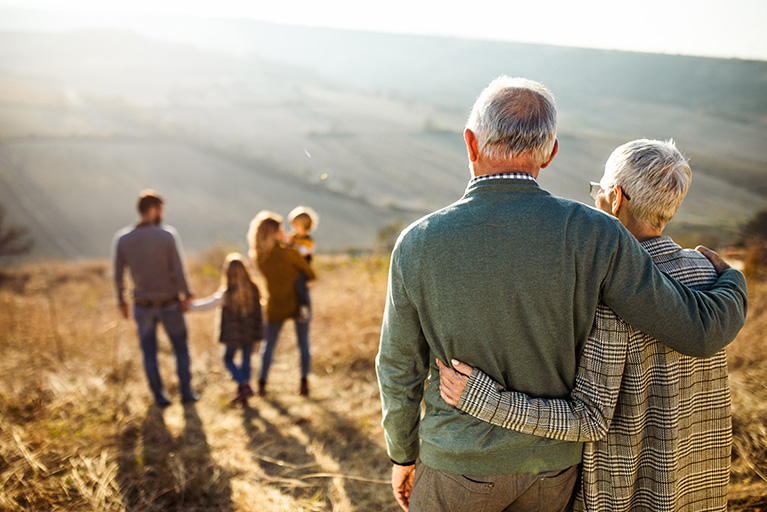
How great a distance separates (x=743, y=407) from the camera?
10.4ft

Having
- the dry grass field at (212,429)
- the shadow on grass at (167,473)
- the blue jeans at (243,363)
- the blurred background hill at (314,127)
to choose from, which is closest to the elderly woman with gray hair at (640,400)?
the dry grass field at (212,429)

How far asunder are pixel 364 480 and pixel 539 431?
206 cm

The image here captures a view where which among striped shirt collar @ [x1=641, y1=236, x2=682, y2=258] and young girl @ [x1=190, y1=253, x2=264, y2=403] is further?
young girl @ [x1=190, y1=253, x2=264, y2=403]

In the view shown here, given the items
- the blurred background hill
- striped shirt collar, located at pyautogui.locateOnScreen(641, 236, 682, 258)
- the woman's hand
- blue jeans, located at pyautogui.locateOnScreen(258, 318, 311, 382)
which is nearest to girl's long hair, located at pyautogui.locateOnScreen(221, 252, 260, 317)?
blue jeans, located at pyautogui.locateOnScreen(258, 318, 311, 382)

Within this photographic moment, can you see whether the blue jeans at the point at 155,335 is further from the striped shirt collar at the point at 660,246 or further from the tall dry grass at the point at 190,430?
the striped shirt collar at the point at 660,246

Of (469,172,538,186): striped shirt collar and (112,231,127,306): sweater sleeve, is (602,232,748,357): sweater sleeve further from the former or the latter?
(112,231,127,306): sweater sleeve

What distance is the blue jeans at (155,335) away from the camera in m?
4.17

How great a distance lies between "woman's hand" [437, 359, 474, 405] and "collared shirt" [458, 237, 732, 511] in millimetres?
18

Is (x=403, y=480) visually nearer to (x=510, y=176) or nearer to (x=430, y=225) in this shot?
(x=430, y=225)

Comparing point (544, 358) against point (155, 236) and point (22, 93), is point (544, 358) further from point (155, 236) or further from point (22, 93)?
point (22, 93)

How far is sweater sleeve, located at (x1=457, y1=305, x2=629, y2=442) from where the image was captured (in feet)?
4.01

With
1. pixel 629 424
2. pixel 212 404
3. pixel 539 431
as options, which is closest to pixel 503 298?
pixel 539 431

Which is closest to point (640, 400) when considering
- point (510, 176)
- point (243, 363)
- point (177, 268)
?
point (510, 176)

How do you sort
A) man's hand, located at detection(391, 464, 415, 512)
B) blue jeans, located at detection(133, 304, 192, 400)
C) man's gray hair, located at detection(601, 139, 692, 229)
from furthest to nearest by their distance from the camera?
blue jeans, located at detection(133, 304, 192, 400) < man's hand, located at detection(391, 464, 415, 512) < man's gray hair, located at detection(601, 139, 692, 229)
